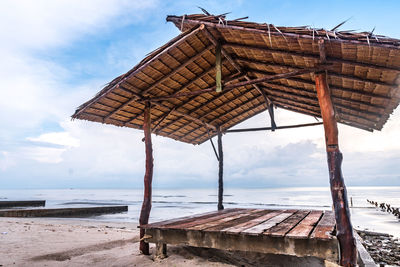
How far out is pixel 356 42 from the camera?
12.2 feet

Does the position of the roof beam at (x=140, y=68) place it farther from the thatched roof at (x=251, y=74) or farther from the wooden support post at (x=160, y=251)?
the wooden support post at (x=160, y=251)

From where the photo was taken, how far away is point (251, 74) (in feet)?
23.9

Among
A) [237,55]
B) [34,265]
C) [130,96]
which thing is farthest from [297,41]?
[34,265]

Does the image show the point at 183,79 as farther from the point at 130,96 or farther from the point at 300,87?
the point at 300,87

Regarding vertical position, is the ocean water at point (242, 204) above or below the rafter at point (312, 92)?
below

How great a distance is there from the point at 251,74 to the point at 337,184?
4.00 meters

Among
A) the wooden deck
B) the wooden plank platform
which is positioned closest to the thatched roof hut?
the wooden deck

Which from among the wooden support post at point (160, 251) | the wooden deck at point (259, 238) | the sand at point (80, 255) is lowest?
the sand at point (80, 255)

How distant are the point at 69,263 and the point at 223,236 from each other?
3.38 meters

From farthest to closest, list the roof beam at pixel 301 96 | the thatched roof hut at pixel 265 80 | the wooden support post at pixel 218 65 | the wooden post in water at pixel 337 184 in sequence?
the roof beam at pixel 301 96, the wooden support post at pixel 218 65, the thatched roof hut at pixel 265 80, the wooden post in water at pixel 337 184

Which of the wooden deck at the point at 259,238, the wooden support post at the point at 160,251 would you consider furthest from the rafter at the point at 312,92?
the wooden support post at the point at 160,251

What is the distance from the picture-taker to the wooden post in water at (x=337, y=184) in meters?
3.90

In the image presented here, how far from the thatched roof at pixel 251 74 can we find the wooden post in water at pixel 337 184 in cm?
49

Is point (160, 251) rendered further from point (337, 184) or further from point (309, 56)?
point (309, 56)
